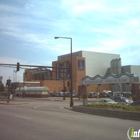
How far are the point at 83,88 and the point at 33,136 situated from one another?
5023 centimetres

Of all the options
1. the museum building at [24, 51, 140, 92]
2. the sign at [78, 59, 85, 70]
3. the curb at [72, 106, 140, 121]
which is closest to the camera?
the curb at [72, 106, 140, 121]

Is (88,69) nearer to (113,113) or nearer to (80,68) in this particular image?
(80,68)

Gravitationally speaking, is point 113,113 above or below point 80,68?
below

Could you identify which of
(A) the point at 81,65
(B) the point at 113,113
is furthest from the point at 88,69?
(B) the point at 113,113

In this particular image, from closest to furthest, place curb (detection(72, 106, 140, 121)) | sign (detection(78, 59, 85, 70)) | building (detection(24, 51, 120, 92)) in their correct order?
curb (detection(72, 106, 140, 121)), building (detection(24, 51, 120, 92)), sign (detection(78, 59, 85, 70))

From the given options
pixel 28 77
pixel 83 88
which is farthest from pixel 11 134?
pixel 28 77

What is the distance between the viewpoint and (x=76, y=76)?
11006 cm

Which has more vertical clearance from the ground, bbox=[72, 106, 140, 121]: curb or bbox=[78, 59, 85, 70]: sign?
bbox=[78, 59, 85, 70]: sign

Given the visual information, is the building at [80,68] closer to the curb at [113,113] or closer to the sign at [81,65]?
the sign at [81,65]

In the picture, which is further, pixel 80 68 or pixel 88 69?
pixel 88 69

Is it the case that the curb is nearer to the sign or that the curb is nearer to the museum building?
the museum building

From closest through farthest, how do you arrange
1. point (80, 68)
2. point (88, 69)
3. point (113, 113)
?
point (113, 113) → point (80, 68) → point (88, 69)

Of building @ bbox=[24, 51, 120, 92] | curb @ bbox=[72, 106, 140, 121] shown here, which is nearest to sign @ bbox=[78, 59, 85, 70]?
building @ bbox=[24, 51, 120, 92]

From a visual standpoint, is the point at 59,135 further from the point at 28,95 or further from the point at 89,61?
the point at 89,61
